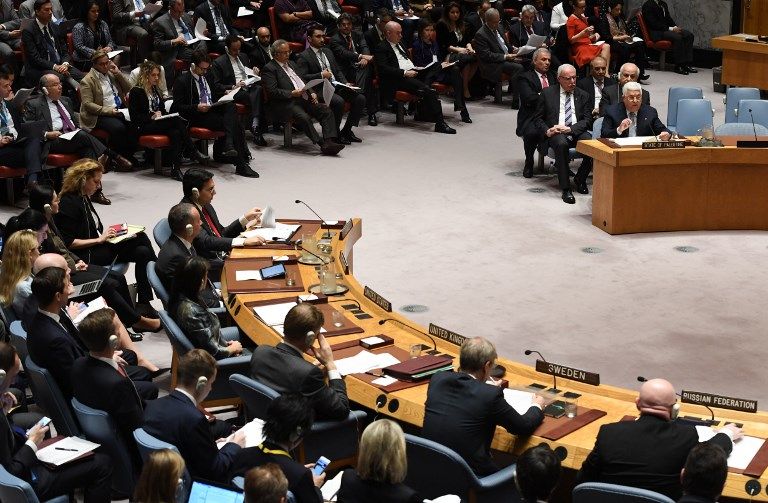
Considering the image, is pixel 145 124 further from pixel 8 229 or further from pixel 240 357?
pixel 240 357

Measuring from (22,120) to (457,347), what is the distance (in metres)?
6.19

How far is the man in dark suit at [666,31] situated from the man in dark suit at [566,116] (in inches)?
233

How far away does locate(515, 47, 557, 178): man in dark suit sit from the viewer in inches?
480

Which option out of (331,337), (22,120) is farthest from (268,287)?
(22,120)

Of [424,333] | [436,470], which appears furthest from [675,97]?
[436,470]

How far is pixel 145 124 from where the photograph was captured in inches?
475

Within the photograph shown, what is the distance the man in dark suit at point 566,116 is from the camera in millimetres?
11805

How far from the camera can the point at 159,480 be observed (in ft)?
14.0

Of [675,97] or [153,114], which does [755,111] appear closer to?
[675,97]

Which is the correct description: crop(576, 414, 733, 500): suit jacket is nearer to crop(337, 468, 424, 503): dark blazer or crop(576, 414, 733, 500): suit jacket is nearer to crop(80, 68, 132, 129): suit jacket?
Answer: crop(337, 468, 424, 503): dark blazer

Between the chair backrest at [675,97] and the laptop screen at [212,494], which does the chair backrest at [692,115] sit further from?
the laptop screen at [212,494]

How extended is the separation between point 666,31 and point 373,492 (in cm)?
1448

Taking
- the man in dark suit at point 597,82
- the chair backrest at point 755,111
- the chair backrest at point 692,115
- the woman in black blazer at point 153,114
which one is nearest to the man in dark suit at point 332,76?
the woman in black blazer at point 153,114

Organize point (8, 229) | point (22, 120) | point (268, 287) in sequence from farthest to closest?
1. point (22, 120)
2. point (8, 229)
3. point (268, 287)
